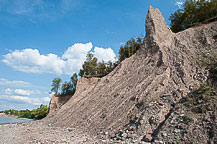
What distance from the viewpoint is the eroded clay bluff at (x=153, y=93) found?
235 inches

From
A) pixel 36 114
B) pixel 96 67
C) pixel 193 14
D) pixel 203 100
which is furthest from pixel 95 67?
pixel 36 114

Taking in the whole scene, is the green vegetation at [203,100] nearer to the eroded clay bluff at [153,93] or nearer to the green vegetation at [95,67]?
the eroded clay bluff at [153,93]

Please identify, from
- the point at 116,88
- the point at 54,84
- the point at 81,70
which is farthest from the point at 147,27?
the point at 54,84

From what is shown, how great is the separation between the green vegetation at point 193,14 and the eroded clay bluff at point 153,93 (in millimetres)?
5196

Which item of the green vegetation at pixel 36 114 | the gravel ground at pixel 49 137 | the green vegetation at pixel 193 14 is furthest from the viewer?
the green vegetation at pixel 36 114

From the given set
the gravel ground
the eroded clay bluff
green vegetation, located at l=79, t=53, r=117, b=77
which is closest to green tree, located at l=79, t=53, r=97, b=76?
green vegetation, located at l=79, t=53, r=117, b=77

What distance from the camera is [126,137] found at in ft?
20.5

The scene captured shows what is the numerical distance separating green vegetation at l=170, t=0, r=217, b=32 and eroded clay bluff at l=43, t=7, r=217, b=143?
520 cm

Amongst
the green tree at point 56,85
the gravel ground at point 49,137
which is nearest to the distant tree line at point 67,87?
the green tree at point 56,85

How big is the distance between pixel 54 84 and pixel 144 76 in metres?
17.7

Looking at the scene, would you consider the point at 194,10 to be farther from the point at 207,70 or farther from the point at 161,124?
the point at 161,124

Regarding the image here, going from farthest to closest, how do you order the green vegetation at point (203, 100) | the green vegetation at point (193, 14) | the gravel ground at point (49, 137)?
the green vegetation at point (193, 14) → the gravel ground at point (49, 137) → the green vegetation at point (203, 100)

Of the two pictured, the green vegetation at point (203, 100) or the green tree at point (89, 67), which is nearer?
the green vegetation at point (203, 100)

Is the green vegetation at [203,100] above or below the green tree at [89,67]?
below
